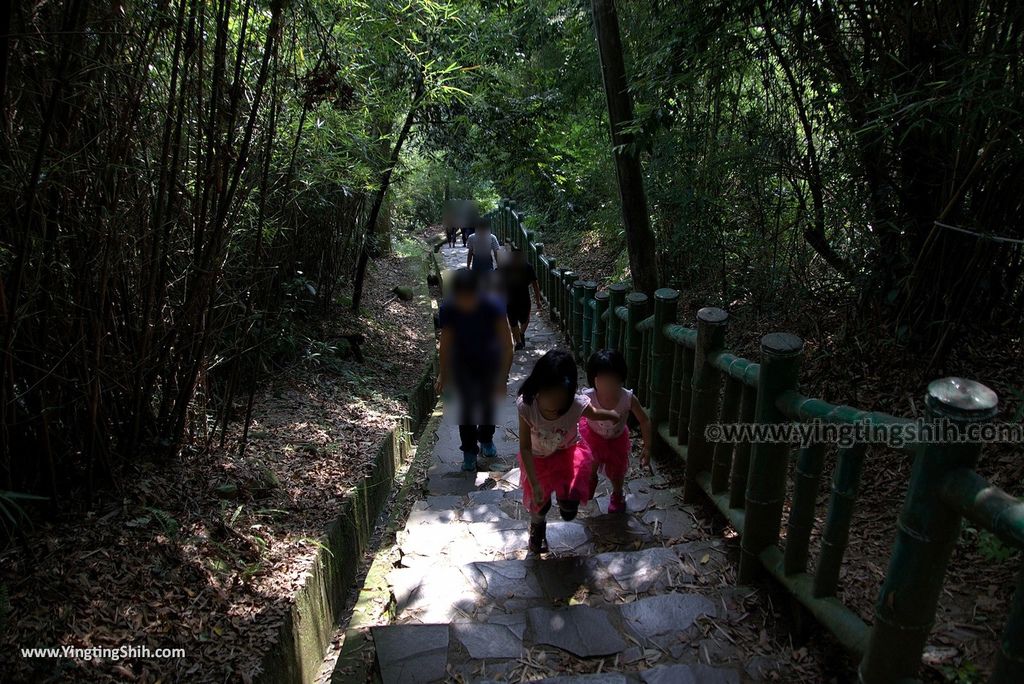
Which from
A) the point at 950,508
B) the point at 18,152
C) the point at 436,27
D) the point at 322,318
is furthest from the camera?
the point at 322,318

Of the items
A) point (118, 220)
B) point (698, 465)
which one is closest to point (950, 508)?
point (698, 465)

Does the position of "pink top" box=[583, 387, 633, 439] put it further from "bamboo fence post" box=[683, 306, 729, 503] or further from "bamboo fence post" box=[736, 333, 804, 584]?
"bamboo fence post" box=[736, 333, 804, 584]

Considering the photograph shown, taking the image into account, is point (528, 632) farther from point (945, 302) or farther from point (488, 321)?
point (945, 302)

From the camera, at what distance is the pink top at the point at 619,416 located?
3.07 metres

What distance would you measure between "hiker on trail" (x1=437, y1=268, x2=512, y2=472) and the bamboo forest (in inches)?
0.9

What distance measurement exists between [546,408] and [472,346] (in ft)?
3.88

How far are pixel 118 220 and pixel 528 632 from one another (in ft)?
7.29

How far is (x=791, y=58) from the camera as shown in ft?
13.0

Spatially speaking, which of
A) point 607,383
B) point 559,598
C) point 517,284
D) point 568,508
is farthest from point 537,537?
point 517,284

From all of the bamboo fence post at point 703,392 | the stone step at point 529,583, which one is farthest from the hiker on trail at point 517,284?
the stone step at point 529,583

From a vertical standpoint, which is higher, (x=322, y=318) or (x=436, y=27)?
(x=436, y=27)

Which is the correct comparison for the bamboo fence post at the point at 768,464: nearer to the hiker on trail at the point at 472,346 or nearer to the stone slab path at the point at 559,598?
the stone slab path at the point at 559,598

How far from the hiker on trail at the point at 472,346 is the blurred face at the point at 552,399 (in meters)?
1.15

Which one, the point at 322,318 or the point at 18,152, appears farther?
the point at 322,318
